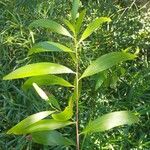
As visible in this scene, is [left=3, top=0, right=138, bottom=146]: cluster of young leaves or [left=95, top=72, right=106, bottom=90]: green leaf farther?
[left=95, top=72, right=106, bottom=90]: green leaf

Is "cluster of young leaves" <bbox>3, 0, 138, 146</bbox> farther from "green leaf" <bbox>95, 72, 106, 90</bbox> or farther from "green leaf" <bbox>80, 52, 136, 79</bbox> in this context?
"green leaf" <bbox>95, 72, 106, 90</bbox>

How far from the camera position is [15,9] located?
6.05ft

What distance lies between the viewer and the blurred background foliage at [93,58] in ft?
4.54

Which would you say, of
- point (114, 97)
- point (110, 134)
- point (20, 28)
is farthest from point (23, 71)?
point (20, 28)

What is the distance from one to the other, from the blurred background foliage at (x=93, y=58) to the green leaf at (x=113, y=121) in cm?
35

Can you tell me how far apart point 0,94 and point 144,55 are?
602 mm

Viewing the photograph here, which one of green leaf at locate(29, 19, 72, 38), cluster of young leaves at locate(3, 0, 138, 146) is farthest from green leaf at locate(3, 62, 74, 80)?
green leaf at locate(29, 19, 72, 38)

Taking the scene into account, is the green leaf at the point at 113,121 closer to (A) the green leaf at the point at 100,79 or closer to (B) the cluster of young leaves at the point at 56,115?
(B) the cluster of young leaves at the point at 56,115

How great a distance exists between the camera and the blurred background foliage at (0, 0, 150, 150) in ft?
4.54

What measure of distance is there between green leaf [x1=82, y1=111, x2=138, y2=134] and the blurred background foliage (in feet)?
1.16

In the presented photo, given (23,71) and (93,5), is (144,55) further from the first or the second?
(23,71)

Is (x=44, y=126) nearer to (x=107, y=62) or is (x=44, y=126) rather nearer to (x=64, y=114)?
(x=64, y=114)

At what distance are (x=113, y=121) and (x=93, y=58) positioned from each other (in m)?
0.67

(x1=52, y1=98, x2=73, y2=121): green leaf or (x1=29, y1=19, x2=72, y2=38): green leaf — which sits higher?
(x1=29, y1=19, x2=72, y2=38): green leaf
